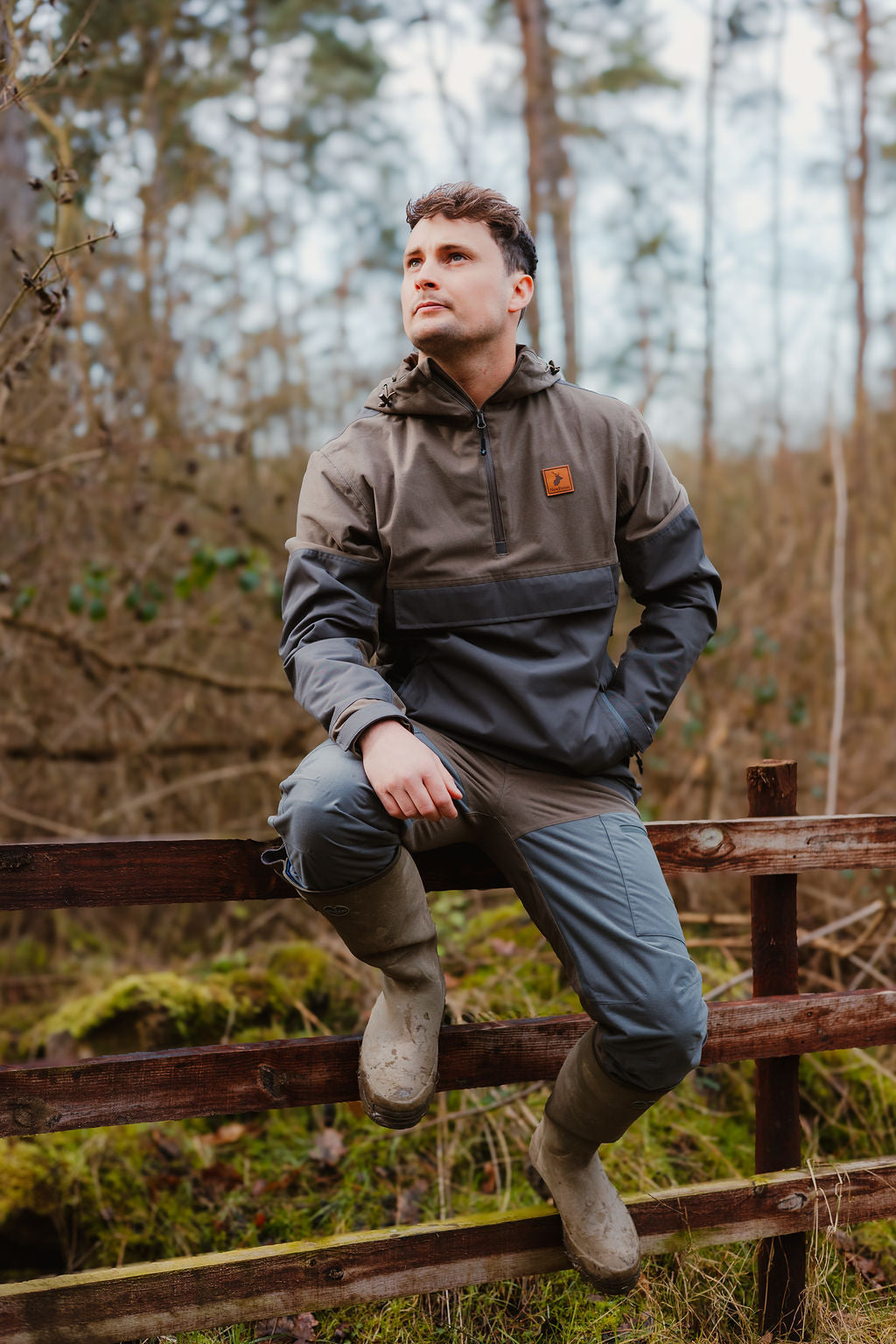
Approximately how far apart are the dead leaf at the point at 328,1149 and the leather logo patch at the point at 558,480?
8.50 feet

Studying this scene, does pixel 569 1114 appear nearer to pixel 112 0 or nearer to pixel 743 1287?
pixel 743 1287

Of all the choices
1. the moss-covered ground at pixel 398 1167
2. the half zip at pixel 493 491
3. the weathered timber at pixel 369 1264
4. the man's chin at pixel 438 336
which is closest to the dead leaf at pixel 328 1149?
the moss-covered ground at pixel 398 1167

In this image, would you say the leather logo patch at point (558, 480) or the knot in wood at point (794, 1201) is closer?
the leather logo patch at point (558, 480)

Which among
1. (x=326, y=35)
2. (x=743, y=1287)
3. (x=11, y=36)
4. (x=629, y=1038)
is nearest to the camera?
(x=629, y=1038)

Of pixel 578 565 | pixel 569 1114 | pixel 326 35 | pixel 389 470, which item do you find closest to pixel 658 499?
pixel 578 565

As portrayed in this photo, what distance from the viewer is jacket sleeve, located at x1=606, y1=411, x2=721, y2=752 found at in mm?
2258

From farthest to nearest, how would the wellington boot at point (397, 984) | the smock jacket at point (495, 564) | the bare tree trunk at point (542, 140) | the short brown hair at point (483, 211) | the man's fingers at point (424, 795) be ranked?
the bare tree trunk at point (542, 140) → the short brown hair at point (483, 211) → the smock jacket at point (495, 564) → the wellington boot at point (397, 984) → the man's fingers at point (424, 795)

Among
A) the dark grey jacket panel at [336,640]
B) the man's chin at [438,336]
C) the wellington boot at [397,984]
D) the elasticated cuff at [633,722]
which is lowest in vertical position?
the wellington boot at [397,984]

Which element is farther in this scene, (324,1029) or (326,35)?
(326,35)

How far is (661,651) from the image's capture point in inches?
90.0

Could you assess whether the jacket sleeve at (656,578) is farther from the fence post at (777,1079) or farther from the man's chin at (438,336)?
the fence post at (777,1079)

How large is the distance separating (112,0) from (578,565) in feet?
17.4

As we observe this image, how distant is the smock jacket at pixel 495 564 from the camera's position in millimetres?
2100

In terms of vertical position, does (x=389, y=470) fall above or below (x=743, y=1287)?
above
